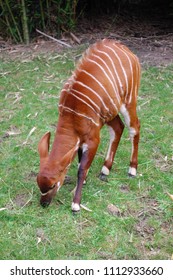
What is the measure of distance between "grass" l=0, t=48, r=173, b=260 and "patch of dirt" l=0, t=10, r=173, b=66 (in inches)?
66.7

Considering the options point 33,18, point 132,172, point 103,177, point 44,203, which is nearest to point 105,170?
point 103,177

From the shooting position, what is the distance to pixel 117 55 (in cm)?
393

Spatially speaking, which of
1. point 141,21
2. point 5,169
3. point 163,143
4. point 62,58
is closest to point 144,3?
point 141,21

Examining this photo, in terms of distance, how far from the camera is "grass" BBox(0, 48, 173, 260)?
3336 mm

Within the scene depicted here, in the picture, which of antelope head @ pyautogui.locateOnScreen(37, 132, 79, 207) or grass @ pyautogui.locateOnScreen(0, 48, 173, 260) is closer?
grass @ pyautogui.locateOnScreen(0, 48, 173, 260)

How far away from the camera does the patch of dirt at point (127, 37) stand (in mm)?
7316

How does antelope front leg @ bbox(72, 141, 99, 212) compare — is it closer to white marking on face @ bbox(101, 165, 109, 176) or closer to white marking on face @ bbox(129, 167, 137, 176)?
white marking on face @ bbox(101, 165, 109, 176)

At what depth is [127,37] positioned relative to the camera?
8109 millimetres

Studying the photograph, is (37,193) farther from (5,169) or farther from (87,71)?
(87,71)

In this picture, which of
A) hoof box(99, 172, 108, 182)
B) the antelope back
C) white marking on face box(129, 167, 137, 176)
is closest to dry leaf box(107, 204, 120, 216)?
hoof box(99, 172, 108, 182)

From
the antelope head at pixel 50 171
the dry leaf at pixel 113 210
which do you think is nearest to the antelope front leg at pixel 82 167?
the antelope head at pixel 50 171

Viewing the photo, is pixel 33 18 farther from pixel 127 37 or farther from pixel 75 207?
pixel 75 207

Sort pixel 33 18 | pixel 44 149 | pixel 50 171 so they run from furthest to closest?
pixel 33 18 → pixel 44 149 → pixel 50 171

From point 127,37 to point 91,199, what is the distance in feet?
16.1
